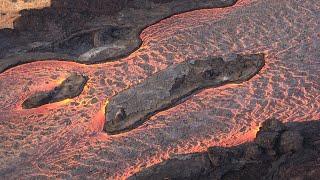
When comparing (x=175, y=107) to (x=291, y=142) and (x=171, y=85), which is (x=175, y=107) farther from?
(x=291, y=142)

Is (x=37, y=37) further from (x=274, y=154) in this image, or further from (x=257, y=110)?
(x=274, y=154)

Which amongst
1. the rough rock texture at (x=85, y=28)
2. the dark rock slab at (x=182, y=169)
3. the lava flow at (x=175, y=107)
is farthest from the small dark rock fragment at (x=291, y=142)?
the rough rock texture at (x=85, y=28)

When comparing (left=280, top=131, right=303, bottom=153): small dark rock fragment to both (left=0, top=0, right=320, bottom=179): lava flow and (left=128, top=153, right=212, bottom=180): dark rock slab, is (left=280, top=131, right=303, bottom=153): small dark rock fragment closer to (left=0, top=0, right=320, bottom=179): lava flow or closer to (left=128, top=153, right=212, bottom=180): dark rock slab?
(left=0, top=0, right=320, bottom=179): lava flow

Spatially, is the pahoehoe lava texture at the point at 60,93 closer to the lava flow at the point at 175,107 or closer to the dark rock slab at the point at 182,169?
the lava flow at the point at 175,107

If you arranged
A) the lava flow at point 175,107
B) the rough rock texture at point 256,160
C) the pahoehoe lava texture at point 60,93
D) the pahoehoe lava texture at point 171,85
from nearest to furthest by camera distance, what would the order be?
the rough rock texture at point 256,160, the lava flow at point 175,107, the pahoehoe lava texture at point 171,85, the pahoehoe lava texture at point 60,93

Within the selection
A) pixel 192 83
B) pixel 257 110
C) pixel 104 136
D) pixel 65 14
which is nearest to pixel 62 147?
pixel 104 136

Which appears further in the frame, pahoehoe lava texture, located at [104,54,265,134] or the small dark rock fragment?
pahoehoe lava texture, located at [104,54,265,134]

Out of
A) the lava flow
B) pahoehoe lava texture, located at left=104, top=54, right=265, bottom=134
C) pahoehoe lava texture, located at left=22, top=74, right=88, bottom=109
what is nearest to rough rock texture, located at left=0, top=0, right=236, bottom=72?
the lava flow
